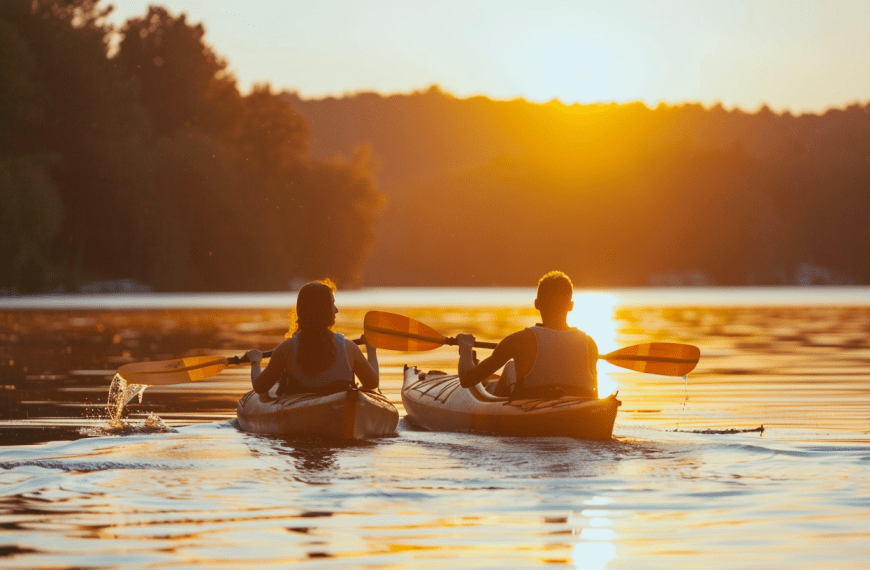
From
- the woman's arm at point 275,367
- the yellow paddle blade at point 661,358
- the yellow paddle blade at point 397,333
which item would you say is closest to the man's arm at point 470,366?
the woman's arm at point 275,367

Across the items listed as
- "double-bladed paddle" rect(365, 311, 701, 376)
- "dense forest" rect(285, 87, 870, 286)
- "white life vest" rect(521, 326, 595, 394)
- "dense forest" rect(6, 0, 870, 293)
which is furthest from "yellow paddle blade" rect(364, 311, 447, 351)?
"dense forest" rect(285, 87, 870, 286)

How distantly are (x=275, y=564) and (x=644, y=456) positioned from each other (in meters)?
3.84

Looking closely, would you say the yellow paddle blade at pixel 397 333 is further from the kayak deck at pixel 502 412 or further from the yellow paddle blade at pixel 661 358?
the yellow paddle blade at pixel 661 358

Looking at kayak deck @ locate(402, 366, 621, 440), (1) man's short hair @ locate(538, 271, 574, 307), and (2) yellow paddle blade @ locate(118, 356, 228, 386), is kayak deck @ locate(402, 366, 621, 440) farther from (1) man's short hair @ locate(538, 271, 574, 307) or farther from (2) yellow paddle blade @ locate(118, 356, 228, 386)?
(2) yellow paddle blade @ locate(118, 356, 228, 386)

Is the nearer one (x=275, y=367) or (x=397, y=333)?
(x=275, y=367)

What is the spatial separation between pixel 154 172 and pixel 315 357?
167 ft

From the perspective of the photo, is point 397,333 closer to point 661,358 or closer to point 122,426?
point 661,358

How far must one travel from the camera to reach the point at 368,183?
249 ft

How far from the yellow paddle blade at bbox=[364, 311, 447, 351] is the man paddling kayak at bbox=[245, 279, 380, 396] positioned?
6.01ft

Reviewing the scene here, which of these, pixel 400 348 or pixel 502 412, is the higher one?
pixel 400 348

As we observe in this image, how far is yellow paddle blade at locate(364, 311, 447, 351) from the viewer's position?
12266mm

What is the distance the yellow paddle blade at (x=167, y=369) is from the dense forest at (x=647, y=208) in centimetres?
11123

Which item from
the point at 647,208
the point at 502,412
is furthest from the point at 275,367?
the point at 647,208

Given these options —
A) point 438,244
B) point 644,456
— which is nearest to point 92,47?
point 644,456
